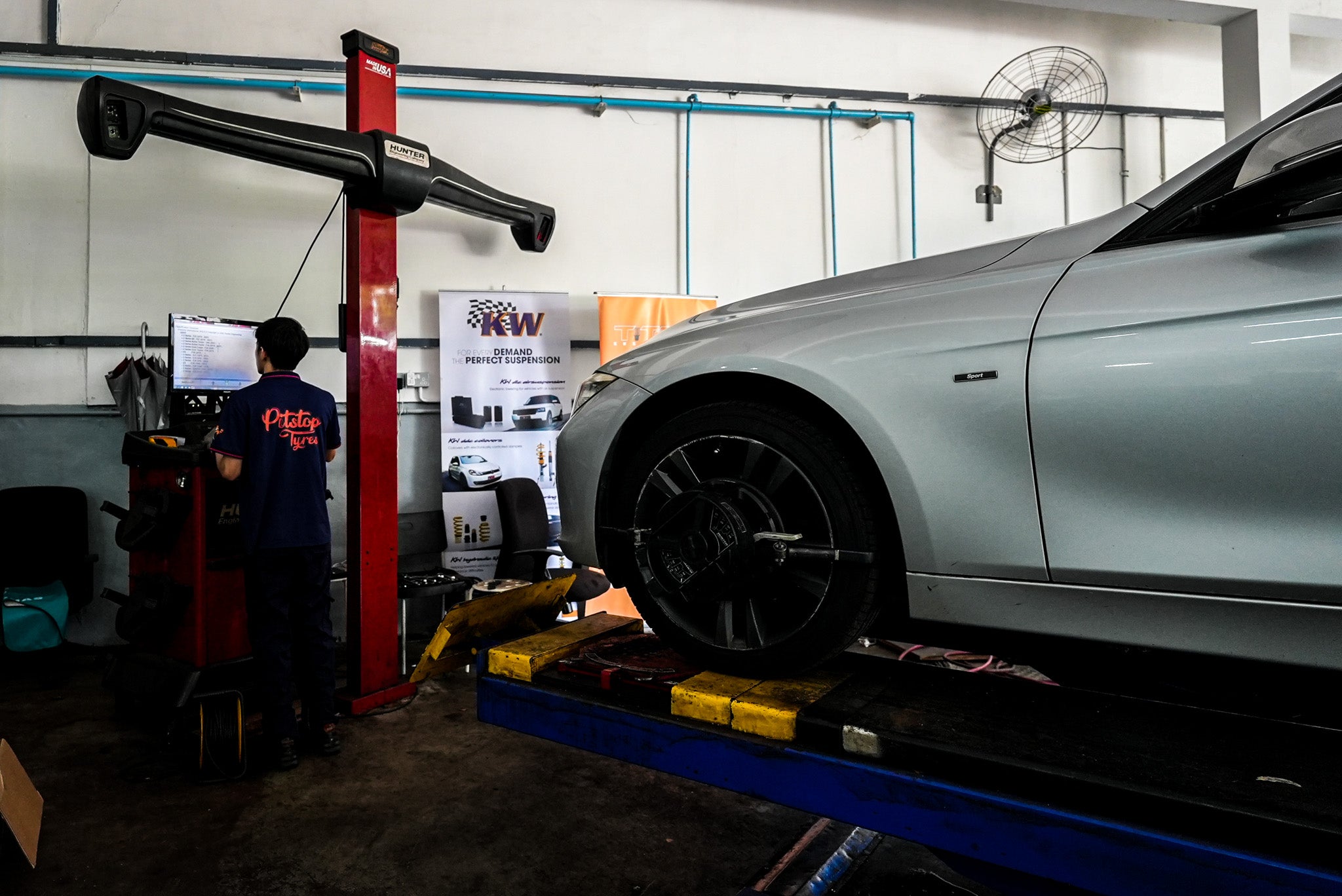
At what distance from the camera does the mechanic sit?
2.53 metres

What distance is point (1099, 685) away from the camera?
1539 millimetres

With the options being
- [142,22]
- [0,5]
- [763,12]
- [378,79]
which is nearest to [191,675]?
[378,79]

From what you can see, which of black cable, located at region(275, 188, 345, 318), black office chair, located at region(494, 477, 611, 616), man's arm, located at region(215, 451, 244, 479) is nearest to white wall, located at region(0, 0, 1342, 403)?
black cable, located at region(275, 188, 345, 318)

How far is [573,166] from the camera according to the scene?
15.2 feet

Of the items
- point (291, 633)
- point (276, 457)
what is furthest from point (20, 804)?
point (276, 457)

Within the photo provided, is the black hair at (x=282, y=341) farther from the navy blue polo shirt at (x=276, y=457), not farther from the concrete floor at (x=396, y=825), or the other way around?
the concrete floor at (x=396, y=825)

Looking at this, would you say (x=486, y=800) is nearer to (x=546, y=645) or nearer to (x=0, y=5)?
(x=546, y=645)

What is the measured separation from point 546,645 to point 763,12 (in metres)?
4.53

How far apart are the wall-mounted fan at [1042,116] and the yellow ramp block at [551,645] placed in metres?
4.24

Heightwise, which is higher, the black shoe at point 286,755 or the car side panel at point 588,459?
the car side panel at point 588,459

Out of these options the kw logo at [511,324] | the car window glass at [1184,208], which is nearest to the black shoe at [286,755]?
the kw logo at [511,324]

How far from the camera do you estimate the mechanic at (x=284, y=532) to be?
253cm

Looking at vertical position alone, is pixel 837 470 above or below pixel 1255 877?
above

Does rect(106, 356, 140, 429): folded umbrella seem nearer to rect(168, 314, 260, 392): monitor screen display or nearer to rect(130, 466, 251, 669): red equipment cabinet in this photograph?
rect(168, 314, 260, 392): monitor screen display
